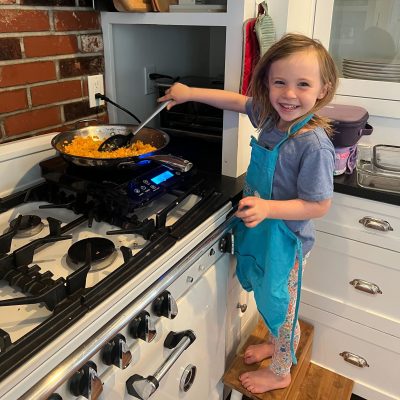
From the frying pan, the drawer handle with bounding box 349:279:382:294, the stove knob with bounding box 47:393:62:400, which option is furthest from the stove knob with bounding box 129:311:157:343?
the drawer handle with bounding box 349:279:382:294

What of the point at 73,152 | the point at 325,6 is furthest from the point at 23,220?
the point at 325,6

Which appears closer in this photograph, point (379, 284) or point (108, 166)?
point (108, 166)

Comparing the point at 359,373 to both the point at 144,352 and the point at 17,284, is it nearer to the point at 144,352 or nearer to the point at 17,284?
the point at 144,352

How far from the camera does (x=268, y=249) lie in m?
1.06

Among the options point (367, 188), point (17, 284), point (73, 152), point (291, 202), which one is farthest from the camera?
point (367, 188)

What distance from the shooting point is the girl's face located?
93cm

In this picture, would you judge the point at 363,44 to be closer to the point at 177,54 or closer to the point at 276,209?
the point at 177,54

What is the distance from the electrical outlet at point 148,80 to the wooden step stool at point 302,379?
0.99 m

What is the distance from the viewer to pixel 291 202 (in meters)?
0.97

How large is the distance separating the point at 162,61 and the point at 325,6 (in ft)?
2.09

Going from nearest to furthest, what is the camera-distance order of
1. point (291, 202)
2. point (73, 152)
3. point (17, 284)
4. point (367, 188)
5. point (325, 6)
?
point (17, 284) → point (291, 202) → point (73, 152) → point (367, 188) → point (325, 6)

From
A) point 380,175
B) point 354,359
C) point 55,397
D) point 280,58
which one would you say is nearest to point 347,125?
point 380,175

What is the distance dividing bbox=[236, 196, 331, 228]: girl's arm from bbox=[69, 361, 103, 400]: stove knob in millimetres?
448

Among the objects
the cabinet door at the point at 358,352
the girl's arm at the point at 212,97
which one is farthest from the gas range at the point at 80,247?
the cabinet door at the point at 358,352
